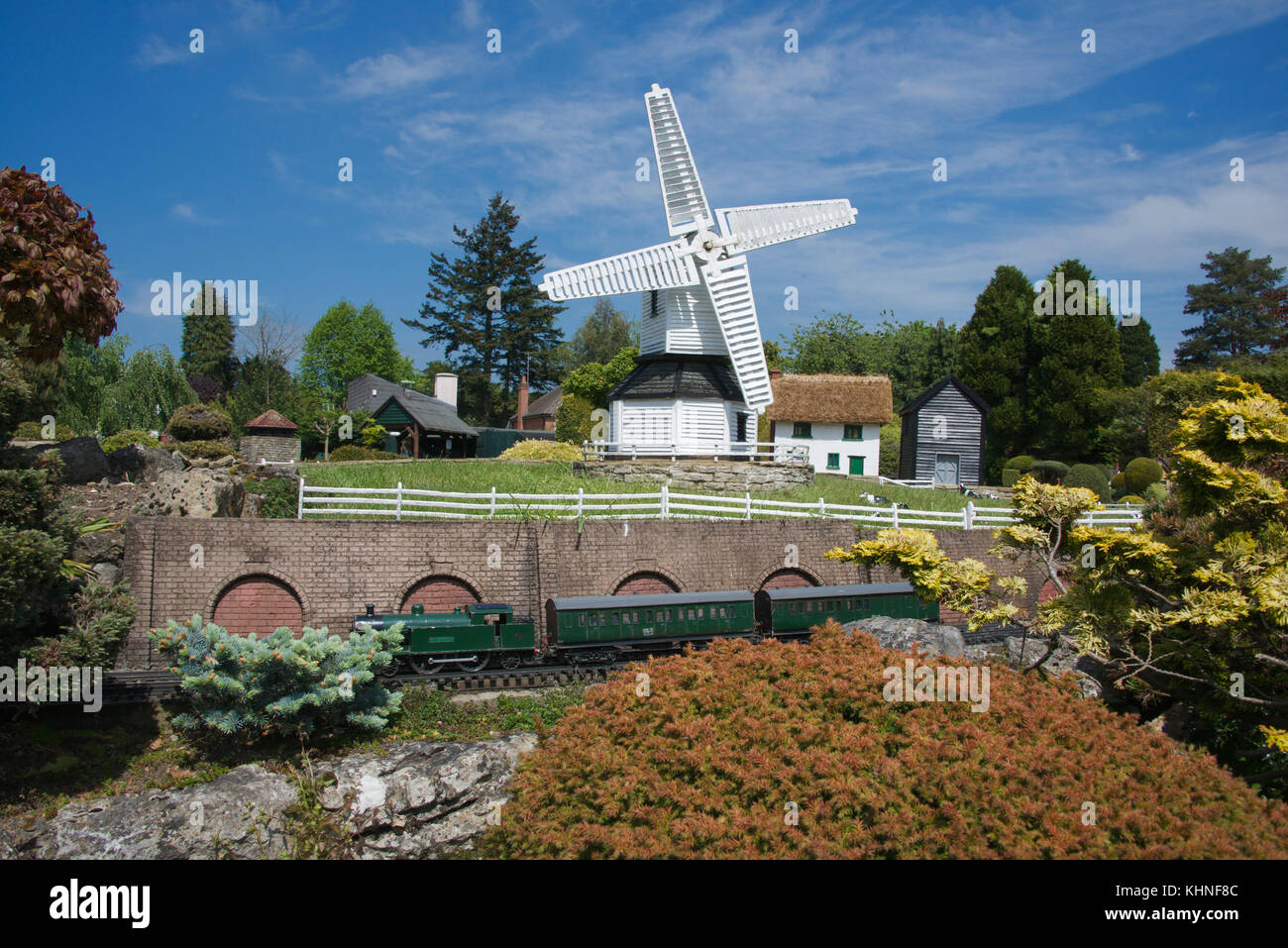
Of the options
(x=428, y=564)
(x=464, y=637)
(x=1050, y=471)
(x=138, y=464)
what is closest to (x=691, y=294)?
(x=428, y=564)

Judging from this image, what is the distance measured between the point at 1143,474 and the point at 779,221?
2113cm

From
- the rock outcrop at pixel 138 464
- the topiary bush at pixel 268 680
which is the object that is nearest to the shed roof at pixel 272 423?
the rock outcrop at pixel 138 464

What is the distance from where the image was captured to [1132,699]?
1520 centimetres

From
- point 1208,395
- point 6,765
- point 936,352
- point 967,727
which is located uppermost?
point 936,352

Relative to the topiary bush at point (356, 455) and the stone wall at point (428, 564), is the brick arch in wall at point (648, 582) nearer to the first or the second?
the stone wall at point (428, 564)

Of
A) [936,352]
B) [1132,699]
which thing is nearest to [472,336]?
[936,352]

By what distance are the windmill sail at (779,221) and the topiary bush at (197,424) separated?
61.1 feet

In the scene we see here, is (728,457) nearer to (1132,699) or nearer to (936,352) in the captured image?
(1132,699)

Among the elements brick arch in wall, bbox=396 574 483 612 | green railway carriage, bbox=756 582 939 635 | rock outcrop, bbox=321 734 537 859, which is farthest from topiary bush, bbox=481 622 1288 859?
brick arch in wall, bbox=396 574 483 612

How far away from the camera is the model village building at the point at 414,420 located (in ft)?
155

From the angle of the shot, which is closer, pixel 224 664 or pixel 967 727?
pixel 967 727

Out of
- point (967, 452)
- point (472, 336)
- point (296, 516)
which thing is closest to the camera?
point (296, 516)

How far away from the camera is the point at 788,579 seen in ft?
73.8
